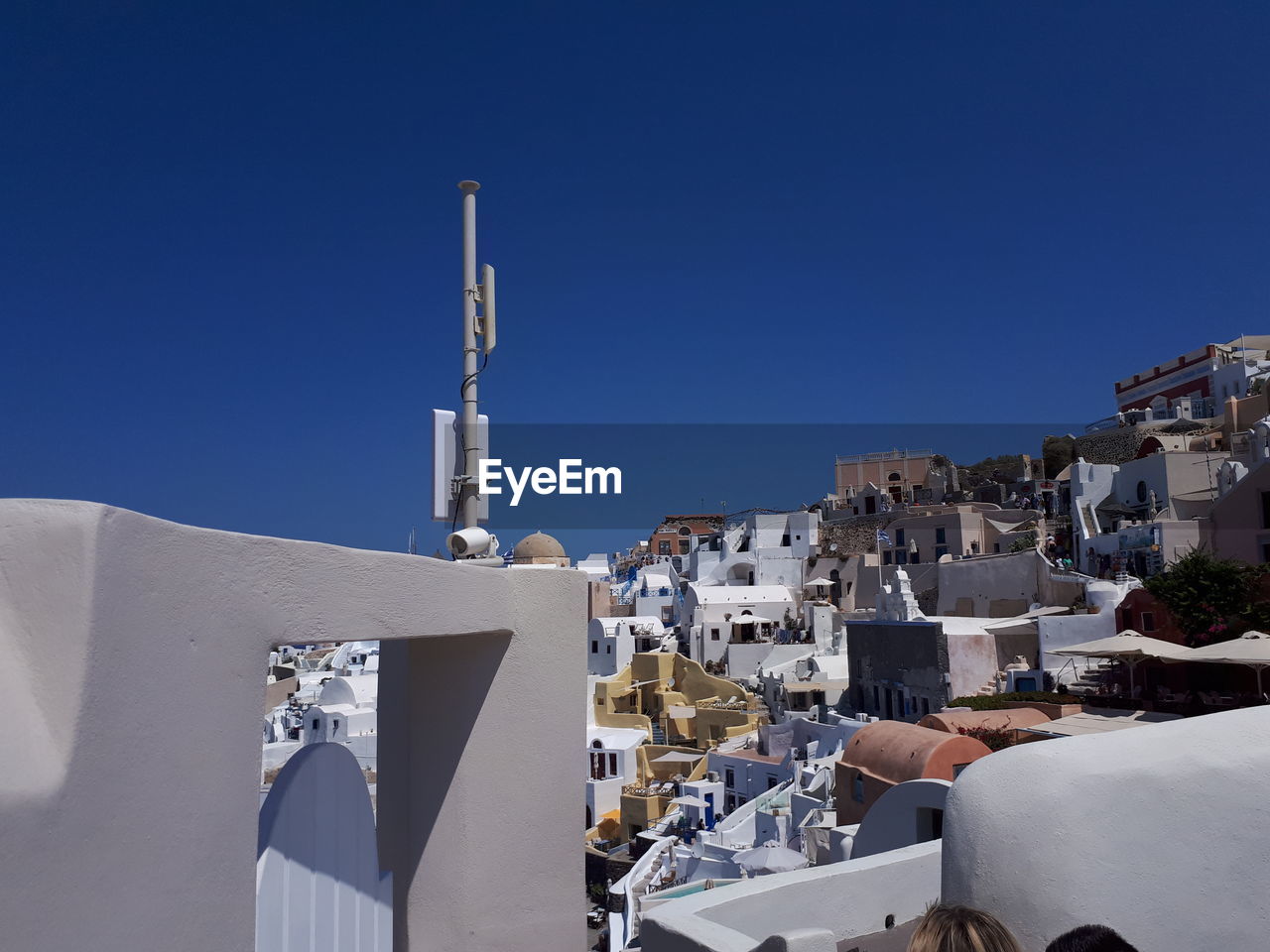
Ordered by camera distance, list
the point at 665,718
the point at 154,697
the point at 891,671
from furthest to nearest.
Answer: the point at 665,718 → the point at 891,671 → the point at 154,697

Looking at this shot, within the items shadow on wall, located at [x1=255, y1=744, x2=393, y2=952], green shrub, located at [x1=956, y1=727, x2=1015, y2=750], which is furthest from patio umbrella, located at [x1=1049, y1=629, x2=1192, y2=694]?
shadow on wall, located at [x1=255, y1=744, x2=393, y2=952]

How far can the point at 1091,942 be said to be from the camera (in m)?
2.26

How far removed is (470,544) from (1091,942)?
2266mm

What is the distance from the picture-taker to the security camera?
11.0ft

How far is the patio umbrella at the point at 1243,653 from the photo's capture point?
12.4 metres

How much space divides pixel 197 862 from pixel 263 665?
0.43 meters

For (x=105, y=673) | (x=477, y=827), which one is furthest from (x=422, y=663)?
(x=105, y=673)

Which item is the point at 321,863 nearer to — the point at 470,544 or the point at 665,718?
the point at 470,544

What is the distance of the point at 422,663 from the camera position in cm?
315

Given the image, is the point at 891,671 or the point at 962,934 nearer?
A: the point at 962,934

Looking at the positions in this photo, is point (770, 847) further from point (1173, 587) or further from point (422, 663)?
point (422, 663)

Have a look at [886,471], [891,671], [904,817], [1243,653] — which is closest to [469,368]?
[904,817]

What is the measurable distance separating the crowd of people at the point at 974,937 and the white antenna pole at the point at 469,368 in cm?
211

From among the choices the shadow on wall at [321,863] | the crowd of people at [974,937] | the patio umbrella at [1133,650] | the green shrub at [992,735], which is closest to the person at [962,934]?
the crowd of people at [974,937]
